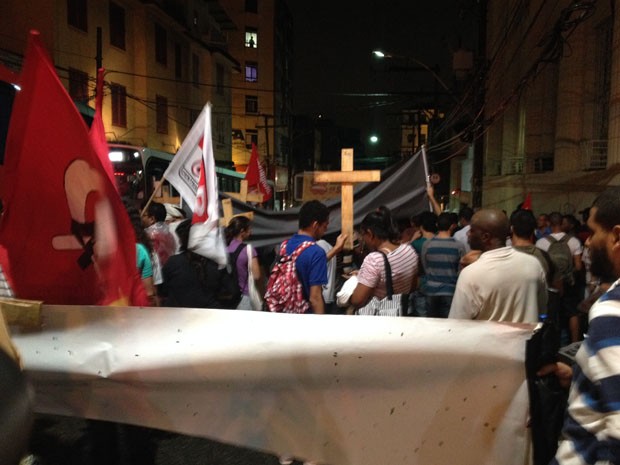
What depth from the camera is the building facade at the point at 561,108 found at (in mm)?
11195

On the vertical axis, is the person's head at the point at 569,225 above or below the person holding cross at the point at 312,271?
above

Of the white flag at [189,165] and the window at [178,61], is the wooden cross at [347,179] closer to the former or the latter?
the white flag at [189,165]

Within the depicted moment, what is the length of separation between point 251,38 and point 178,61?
2710 centimetres

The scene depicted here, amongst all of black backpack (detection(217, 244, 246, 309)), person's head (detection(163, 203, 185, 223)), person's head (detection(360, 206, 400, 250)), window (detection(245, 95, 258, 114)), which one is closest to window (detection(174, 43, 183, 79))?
window (detection(245, 95, 258, 114))

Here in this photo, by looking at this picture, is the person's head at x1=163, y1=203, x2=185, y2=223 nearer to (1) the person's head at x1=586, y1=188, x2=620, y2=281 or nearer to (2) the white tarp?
(2) the white tarp

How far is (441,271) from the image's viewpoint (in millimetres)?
5688

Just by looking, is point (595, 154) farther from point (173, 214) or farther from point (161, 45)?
point (161, 45)

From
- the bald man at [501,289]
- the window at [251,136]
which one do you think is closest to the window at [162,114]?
the window at [251,136]

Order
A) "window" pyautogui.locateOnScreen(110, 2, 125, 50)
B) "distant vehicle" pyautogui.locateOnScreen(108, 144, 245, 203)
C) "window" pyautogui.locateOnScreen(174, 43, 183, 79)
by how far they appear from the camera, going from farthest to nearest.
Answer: "window" pyautogui.locateOnScreen(174, 43, 183, 79)
"window" pyautogui.locateOnScreen(110, 2, 125, 50)
"distant vehicle" pyautogui.locateOnScreen(108, 144, 245, 203)

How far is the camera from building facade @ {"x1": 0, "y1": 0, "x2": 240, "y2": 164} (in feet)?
68.8

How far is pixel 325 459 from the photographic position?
2.36m

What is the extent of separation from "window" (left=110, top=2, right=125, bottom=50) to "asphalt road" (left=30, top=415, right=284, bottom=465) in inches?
982

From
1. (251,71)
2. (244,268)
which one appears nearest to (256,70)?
(251,71)

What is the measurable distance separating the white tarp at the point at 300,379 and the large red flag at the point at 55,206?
291mm
